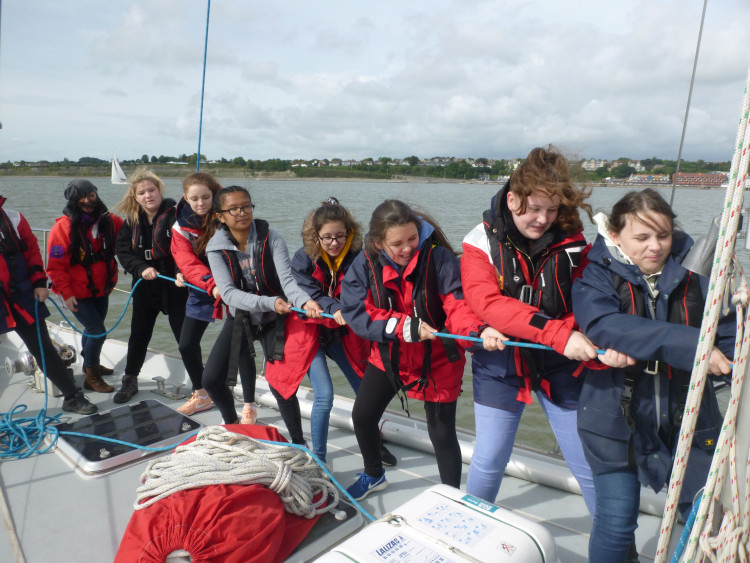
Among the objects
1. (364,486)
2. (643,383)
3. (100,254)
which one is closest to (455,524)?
(643,383)

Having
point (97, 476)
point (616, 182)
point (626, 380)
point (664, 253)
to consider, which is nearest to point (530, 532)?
point (626, 380)

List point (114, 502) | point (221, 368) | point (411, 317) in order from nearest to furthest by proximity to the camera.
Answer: point (411, 317) < point (114, 502) < point (221, 368)

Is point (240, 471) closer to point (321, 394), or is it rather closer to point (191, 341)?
point (321, 394)

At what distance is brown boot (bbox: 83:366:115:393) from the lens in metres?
3.73

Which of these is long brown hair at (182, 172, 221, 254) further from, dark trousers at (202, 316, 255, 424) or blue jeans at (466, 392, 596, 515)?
blue jeans at (466, 392, 596, 515)

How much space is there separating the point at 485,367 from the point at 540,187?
627mm

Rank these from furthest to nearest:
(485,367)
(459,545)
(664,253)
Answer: (485,367)
(664,253)
(459,545)

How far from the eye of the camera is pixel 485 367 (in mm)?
1921

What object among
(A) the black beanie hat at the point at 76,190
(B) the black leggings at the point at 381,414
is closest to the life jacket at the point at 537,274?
(B) the black leggings at the point at 381,414

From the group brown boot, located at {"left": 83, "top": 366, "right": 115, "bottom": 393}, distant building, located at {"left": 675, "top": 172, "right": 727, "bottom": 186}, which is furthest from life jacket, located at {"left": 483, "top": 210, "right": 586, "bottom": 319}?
brown boot, located at {"left": 83, "top": 366, "right": 115, "bottom": 393}

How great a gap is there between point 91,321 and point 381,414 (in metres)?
2.36

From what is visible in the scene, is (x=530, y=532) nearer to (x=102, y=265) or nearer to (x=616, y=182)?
(x=616, y=182)

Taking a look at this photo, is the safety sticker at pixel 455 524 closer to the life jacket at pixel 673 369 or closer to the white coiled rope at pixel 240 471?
the life jacket at pixel 673 369

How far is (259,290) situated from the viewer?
2.73 m
